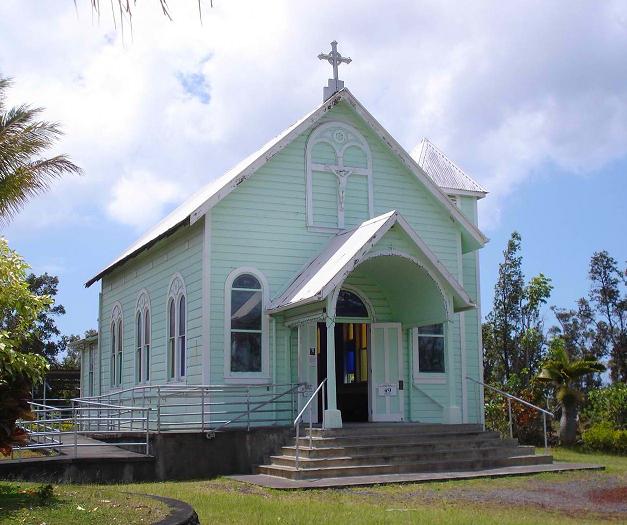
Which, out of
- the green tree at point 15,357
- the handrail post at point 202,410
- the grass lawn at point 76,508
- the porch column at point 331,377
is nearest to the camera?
the grass lawn at point 76,508

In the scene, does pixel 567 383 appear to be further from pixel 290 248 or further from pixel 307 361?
pixel 290 248

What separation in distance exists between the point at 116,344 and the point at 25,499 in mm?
16989

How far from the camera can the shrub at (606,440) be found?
2244cm

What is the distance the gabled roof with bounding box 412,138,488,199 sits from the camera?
24191mm

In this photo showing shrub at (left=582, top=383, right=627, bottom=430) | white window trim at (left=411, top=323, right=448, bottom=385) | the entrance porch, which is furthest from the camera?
shrub at (left=582, top=383, right=627, bottom=430)

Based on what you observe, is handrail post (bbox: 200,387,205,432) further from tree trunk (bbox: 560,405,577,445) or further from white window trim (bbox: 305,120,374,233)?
tree trunk (bbox: 560,405,577,445)

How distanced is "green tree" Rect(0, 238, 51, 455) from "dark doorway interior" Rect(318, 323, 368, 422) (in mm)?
11062

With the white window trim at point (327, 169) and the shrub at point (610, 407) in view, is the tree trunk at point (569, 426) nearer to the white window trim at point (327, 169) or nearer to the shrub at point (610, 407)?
Result: the shrub at point (610, 407)

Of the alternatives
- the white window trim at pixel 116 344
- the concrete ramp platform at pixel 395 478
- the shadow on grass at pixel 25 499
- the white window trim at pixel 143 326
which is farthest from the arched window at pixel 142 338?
the shadow on grass at pixel 25 499

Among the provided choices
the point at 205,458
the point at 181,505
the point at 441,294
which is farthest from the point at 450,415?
the point at 181,505

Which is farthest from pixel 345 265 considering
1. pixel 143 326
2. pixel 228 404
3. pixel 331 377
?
pixel 143 326

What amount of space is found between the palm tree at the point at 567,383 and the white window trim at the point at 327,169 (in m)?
7.52

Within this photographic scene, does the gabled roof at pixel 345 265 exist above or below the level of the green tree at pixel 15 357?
above

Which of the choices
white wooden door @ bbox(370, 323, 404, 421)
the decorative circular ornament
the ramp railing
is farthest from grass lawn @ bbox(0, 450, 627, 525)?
the decorative circular ornament
